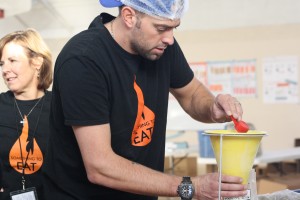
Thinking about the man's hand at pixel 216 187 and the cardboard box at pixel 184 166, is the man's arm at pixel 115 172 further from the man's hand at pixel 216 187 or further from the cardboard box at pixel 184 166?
the cardboard box at pixel 184 166

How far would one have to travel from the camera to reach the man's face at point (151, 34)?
1.33 metres

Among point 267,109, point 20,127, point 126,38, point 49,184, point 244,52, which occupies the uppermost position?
point 244,52

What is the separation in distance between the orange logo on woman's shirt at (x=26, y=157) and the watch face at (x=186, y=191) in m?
1.03

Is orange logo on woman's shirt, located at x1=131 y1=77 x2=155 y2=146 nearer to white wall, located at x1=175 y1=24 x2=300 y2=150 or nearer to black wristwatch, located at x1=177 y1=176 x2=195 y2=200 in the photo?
black wristwatch, located at x1=177 y1=176 x2=195 y2=200

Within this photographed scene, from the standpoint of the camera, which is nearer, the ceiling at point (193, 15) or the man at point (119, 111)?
the man at point (119, 111)

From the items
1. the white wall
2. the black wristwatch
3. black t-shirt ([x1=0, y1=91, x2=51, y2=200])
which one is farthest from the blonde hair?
the white wall

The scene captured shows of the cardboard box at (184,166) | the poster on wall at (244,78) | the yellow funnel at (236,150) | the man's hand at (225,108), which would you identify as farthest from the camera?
the poster on wall at (244,78)

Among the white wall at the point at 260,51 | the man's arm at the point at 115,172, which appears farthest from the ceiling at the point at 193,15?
the man's arm at the point at 115,172

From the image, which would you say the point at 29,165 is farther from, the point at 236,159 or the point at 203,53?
the point at 203,53

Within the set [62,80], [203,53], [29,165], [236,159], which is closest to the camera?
[236,159]

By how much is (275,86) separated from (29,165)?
4.02m

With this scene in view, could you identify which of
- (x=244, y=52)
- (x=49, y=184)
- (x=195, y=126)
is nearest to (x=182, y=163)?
(x=195, y=126)

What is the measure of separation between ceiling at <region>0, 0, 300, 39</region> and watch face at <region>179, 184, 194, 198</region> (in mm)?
3880

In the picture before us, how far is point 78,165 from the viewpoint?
1.39 m
